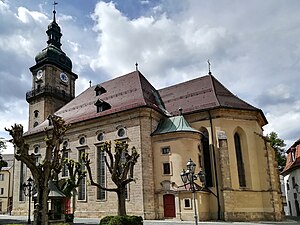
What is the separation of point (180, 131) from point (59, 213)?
12.3m

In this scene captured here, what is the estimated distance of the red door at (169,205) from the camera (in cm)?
2705

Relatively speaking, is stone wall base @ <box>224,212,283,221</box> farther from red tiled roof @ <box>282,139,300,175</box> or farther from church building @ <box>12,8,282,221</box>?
red tiled roof @ <box>282,139,300,175</box>

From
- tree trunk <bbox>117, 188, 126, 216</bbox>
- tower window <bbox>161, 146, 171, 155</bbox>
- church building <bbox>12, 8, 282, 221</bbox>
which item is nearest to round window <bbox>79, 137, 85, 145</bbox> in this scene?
church building <bbox>12, 8, 282, 221</bbox>

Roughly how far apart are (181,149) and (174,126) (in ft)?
8.03

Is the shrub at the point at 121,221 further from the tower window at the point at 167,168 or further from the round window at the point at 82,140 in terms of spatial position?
the round window at the point at 82,140

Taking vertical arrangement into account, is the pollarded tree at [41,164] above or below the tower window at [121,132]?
below

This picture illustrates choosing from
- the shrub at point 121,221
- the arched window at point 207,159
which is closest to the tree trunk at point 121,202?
the shrub at point 121,221

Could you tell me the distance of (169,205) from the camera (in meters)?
27.3

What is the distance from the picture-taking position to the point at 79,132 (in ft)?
109

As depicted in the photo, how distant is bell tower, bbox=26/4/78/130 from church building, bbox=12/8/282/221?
27.9ft

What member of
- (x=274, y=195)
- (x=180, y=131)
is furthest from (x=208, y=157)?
(x=274, y=195)

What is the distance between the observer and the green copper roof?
94.6 feet

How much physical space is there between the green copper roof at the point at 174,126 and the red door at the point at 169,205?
5778 millimetres

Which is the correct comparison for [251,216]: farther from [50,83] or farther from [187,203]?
[50,83]
